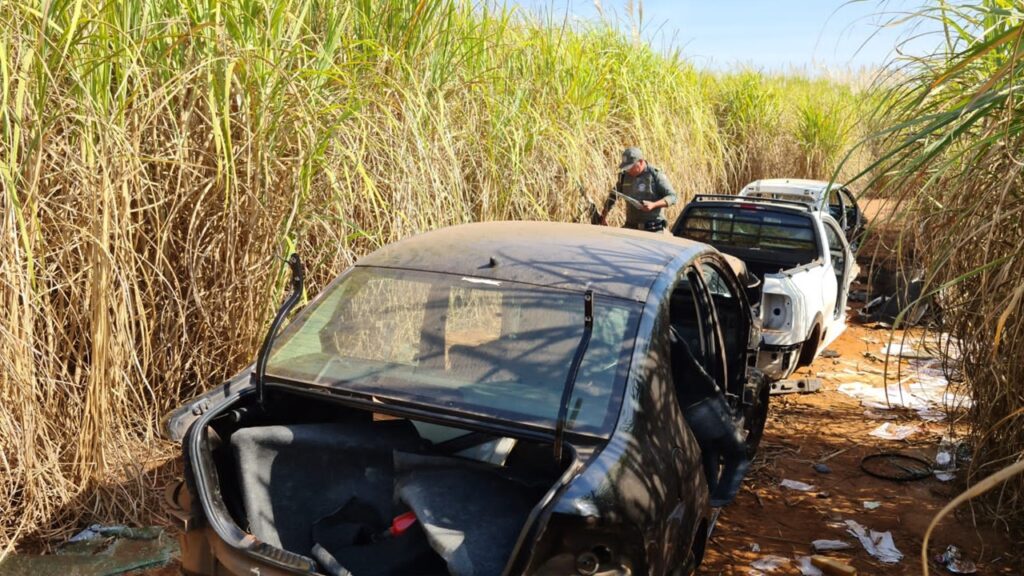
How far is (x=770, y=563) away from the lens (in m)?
4.36

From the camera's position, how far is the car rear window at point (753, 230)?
8.11 m

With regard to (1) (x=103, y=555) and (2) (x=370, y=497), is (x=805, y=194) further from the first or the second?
(1) (x=103, y=555)

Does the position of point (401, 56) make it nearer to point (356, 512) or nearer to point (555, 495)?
point (356, 512)

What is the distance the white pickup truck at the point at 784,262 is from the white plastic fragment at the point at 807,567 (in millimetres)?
2624

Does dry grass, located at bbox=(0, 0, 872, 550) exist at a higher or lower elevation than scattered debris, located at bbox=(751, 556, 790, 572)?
higher

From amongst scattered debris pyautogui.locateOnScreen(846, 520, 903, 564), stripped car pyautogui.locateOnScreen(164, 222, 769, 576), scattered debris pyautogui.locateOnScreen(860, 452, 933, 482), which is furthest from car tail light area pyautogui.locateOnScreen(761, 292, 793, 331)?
stripped car pyautogui.locateOnScreen(164, 222, 769, 576)

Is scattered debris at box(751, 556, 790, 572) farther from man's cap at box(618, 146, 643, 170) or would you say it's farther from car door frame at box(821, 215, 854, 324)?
man's cap at box(618, 146, 643, 170)

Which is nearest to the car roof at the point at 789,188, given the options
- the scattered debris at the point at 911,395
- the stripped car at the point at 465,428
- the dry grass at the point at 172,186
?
the scattered debris at the point at 911,395

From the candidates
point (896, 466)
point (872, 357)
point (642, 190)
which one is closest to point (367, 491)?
point (896, 466)

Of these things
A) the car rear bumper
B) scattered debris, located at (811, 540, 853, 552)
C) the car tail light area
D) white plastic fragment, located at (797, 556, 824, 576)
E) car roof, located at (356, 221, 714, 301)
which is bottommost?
white plastic fragment, located at (797, 556, 824, 576)

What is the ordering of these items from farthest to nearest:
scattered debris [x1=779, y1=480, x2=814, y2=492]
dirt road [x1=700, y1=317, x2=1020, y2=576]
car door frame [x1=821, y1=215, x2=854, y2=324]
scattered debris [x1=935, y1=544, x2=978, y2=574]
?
1. car door frame [x1=821, y1=215, x2=854, y2=324]
2. scattered debris [x1=779, y1=480, x2=814, y2=492]
3. dirt road [x1=700, y1=317, x2=1020, y2=576]
4. scattered debris [x1=935, y1=544, x2=978, y2=574]

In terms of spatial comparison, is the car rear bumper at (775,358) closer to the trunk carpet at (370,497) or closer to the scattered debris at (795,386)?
the scattered debris at (795,386)

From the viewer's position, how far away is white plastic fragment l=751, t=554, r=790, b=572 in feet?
14.1

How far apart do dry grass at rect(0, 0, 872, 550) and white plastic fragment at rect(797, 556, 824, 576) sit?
298 centimetres
